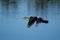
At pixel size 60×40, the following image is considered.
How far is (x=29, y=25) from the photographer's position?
3.90ft

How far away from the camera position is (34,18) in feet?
3.95

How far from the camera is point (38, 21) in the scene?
1183mm

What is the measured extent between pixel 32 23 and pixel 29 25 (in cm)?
2

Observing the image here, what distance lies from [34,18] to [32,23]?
43 mm

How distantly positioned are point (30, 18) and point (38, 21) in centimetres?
6

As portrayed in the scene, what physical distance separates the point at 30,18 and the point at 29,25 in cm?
5

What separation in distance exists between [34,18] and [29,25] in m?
0.05

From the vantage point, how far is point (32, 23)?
117 centimetres
